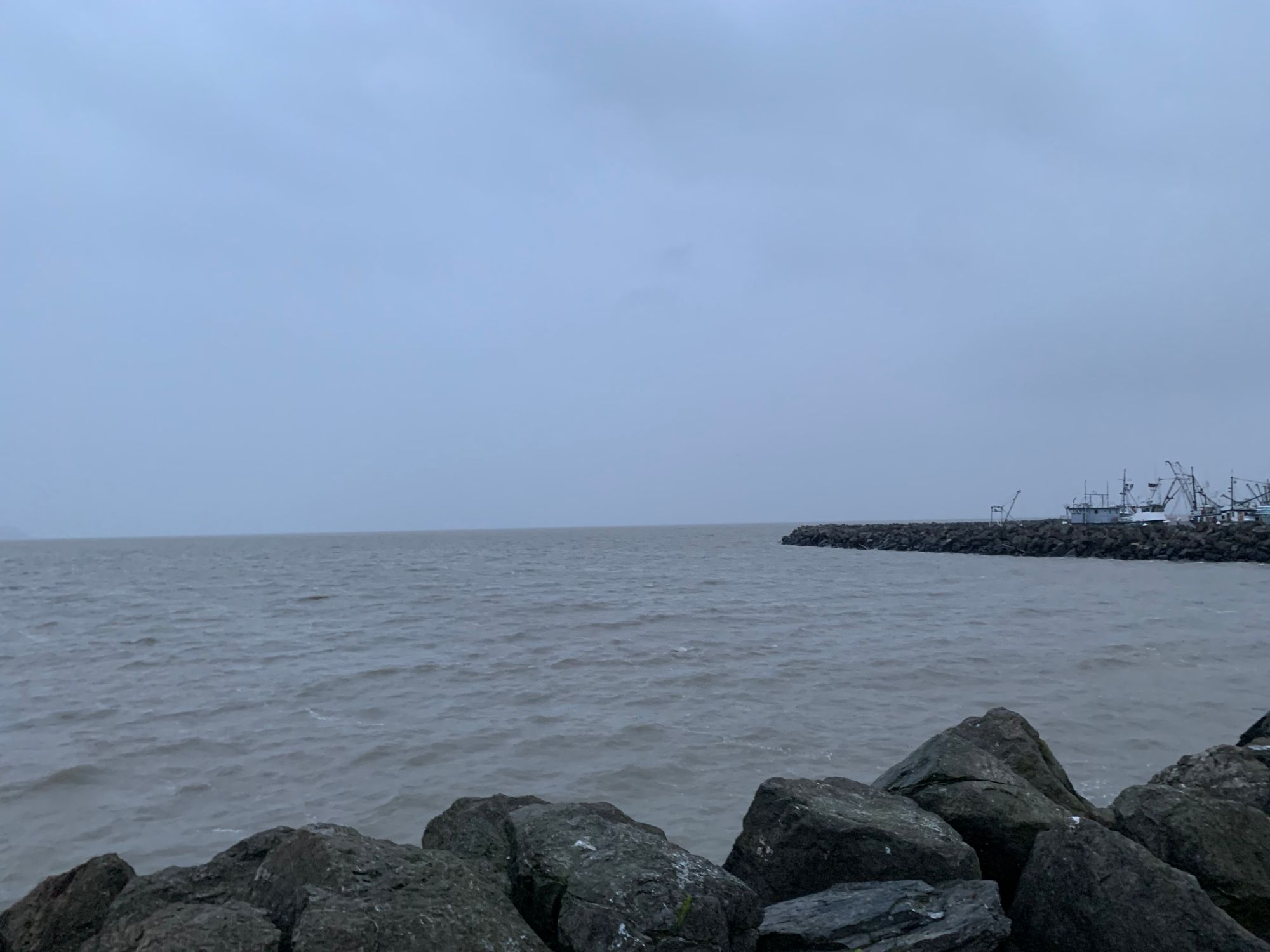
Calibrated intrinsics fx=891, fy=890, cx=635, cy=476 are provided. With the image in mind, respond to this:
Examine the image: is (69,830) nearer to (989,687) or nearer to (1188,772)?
(1188,772)

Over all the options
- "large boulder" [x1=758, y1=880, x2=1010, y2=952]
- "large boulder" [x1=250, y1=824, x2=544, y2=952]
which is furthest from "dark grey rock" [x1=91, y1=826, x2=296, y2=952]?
"large boulder" [x1=758, y1=880, x2=1010, y2=952]

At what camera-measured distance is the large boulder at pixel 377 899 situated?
3312mm

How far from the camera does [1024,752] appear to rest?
6.09 m

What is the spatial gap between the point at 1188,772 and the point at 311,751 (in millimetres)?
8104

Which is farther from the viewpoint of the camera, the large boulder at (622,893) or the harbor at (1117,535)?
the harbor at (1117,535)

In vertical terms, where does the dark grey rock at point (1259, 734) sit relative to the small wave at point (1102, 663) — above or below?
above

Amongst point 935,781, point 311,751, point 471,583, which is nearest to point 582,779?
point 311,751

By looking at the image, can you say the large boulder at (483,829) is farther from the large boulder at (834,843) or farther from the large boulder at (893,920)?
the large boulder at (893,920)

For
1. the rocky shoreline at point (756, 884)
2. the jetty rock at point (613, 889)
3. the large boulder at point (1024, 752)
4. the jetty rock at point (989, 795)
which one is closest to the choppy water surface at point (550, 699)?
the jetty rock at point (989, 795)

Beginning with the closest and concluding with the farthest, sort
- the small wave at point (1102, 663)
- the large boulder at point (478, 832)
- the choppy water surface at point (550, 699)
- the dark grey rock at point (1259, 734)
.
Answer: the large boulder at point (478, 832) → the dark grey rock at point (1259, 734) → the choppy water surface at point (550, 699) → the small wave at point (1102, 663)

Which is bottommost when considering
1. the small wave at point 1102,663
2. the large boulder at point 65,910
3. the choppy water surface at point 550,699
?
the choppy water surface at point 550,699

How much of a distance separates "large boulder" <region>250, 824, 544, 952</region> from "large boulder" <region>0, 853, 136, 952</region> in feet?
3.08

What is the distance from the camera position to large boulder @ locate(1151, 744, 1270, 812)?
231 inches

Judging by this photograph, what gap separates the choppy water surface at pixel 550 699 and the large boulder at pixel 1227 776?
197 cm
